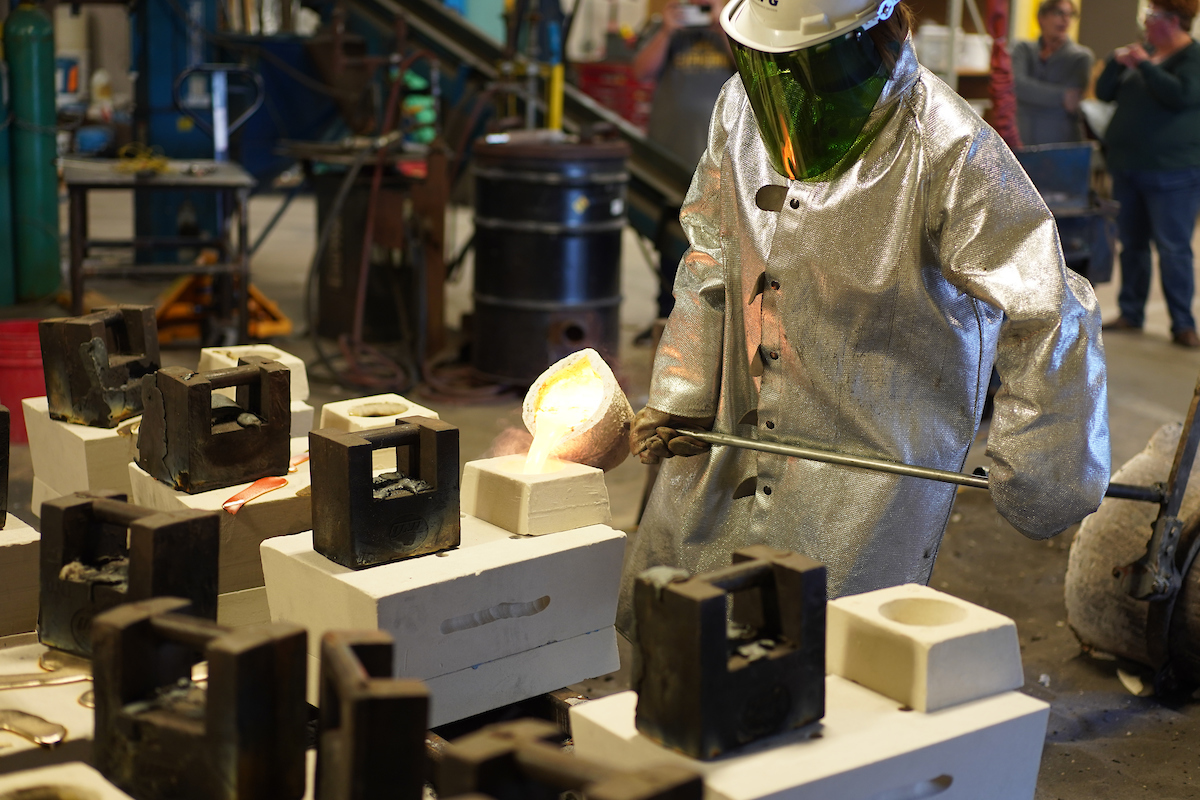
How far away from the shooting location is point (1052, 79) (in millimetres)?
6840

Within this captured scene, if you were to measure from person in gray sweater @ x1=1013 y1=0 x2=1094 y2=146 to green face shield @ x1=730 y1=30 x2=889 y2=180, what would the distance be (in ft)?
18.5

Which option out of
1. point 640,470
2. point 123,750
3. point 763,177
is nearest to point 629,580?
point 763,177

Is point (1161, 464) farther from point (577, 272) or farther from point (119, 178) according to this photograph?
point (119, 178)

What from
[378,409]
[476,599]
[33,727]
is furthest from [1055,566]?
[33,727]

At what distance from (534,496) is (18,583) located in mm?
658

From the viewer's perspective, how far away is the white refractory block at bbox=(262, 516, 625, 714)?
1.44m

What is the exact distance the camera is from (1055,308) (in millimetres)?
1601

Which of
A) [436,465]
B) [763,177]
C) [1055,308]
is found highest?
[763,177]

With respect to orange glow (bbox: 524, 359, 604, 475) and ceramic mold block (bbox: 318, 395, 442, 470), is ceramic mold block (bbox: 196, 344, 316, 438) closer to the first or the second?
ceramic mold block (bbox: 318, 395, 442, 470)

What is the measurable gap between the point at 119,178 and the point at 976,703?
5067 millimetres

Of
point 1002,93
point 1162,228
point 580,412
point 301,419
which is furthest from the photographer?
point 1162,228

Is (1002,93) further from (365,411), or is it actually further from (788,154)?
(365,411)

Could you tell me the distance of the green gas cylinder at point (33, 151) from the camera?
6.36 meters

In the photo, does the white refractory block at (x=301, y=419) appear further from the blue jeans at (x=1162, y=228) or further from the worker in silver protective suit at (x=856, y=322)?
the blue jeans at (x=1162, y=228)
